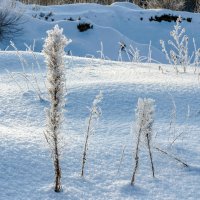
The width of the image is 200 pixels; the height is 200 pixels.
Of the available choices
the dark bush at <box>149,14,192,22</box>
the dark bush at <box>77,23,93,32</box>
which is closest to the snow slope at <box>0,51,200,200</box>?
the dark bush at <box>77,23,93,32</box>

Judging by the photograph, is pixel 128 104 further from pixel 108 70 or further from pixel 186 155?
pixel 108 70

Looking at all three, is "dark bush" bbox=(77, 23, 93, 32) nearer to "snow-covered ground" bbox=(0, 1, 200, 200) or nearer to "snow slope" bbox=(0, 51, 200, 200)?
"snow-covered ground" bbox=(0, 1, 200, 200)

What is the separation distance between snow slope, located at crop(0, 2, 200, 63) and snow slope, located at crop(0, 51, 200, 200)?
25.1 ft

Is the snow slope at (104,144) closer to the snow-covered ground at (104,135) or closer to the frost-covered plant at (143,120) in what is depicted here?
the snow-covered ground at (104,135)

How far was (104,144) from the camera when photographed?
1.89m

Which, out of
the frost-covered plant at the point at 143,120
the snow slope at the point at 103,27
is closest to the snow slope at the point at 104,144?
the frost-covered plant at the point at 143,120

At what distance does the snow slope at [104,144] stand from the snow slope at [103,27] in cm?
764

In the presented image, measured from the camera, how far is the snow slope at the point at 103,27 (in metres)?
11.1

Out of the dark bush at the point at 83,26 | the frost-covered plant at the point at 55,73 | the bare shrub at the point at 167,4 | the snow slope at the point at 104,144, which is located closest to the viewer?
the frost-covered plant at the point at 55,73

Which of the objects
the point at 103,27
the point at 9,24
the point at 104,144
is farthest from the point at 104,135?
the point at 103,27

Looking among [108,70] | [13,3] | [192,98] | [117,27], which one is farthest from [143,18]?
[192,98]

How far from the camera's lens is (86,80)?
10.6 ft

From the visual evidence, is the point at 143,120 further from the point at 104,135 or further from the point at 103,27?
the point at 103,27

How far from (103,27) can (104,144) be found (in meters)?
10.1
